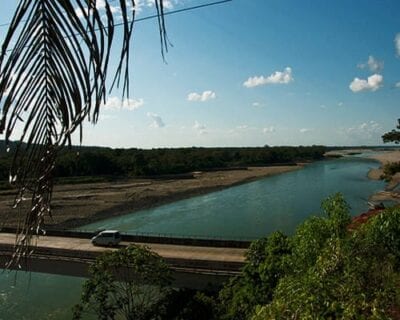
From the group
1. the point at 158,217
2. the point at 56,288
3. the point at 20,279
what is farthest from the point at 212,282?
the point at 158,217

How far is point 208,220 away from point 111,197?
20.9m

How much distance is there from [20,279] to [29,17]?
25.2m

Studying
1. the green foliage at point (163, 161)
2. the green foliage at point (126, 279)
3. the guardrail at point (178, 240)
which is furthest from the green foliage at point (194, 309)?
the green foliage at point (163, 161)

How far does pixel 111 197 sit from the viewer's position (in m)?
54.8

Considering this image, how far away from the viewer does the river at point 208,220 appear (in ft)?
67.8

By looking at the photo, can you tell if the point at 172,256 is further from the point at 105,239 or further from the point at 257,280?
the point at 257,280

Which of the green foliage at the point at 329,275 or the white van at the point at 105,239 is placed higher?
the green foliage at the point at 329,275

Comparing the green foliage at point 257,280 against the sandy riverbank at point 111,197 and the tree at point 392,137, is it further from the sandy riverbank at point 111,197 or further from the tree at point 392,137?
the sandy riverbank at point 111,197

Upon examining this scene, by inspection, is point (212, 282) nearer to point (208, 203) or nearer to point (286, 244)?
point (286, 244)

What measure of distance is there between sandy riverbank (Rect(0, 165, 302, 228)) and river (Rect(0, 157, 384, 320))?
253 centimetres

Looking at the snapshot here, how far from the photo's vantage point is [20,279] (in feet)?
78.3

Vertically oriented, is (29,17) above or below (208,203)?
above

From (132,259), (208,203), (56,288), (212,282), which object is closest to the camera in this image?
(132,259)

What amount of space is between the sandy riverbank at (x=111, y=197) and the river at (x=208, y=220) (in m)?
2.53
